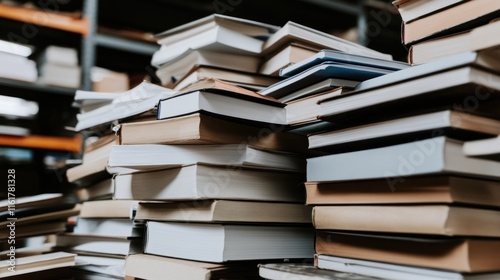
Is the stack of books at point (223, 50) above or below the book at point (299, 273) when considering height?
above

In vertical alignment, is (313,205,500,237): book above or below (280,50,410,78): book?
below

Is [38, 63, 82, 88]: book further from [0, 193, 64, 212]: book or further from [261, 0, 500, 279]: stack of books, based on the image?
[261, 0, 500, 279]: stack of books

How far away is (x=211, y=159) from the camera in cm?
72

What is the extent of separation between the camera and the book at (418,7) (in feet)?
2.23

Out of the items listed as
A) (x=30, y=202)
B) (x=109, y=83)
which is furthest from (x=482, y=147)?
(x=109, y=83)

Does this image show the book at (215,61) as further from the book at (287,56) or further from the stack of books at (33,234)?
the stack of books at (33,234)

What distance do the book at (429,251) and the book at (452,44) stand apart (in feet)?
0.73

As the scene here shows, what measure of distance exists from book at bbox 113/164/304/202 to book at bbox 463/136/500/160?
0.33m

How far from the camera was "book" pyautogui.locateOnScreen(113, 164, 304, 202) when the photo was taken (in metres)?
0.70

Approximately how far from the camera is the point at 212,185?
710mm

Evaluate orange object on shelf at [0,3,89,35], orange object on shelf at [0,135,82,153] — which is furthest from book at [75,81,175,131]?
orange object on shelf at [0,3,89,35]

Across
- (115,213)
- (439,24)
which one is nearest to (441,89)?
(439,24)

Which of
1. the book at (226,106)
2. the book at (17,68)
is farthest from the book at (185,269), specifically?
the book at (17,68)

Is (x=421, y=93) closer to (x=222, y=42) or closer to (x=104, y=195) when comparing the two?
(x=222, y=42)
